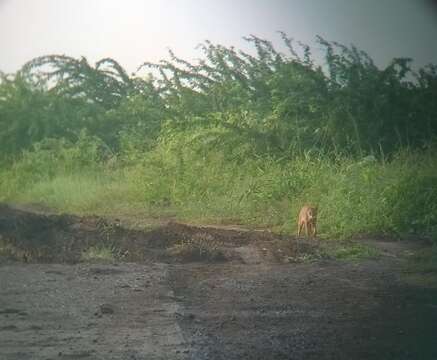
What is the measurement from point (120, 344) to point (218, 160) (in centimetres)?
943

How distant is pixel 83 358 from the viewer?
3.74 metres

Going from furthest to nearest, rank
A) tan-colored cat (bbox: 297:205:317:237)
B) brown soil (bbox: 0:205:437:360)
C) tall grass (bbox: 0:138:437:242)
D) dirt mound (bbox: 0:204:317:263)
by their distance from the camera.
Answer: tall grass (bbox: 0:138:437:242)
tan-colored cat (bbox: 297:205:317:237)
dirt mound (bbox: 0:204:317:263)
brown soil (bbox: 0:205:437:360)

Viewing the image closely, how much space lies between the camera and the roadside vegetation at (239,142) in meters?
9.55

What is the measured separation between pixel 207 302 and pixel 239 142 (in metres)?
8.42

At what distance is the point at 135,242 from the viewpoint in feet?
25.6

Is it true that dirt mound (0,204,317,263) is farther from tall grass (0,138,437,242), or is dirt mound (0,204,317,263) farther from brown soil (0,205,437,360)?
tall grass (0,138,437,242)

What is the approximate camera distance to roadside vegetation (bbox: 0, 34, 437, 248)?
376 inches

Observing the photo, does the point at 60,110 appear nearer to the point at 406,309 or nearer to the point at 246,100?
the point at 246,100

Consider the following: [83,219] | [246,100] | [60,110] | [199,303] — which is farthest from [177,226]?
[60,110]

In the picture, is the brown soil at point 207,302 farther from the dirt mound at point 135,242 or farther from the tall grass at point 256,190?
the tall grass at point 256,190

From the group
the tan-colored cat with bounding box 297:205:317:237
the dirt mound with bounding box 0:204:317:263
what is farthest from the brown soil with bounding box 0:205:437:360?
the tan-colored cat with bounding box 297:205:317:237

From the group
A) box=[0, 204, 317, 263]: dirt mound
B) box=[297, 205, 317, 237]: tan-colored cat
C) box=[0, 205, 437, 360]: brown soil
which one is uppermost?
box=[297, 205, 317, 237]: tan-colored cat

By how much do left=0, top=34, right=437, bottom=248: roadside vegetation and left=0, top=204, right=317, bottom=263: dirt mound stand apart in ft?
2.85

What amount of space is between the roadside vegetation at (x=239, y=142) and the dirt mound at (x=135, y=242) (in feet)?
2.85
